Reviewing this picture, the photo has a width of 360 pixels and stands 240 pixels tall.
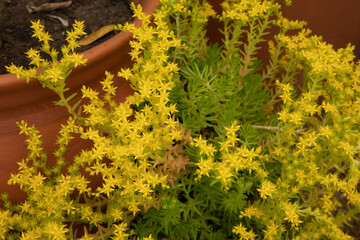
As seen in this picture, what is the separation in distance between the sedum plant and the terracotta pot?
33 mm

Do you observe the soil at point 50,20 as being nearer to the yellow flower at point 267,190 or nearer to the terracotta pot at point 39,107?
the terracotta pot at point 39,107

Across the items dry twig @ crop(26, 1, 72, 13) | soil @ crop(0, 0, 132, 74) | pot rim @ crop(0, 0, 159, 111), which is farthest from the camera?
dry twig @ crop(26, 1, 72, 13)

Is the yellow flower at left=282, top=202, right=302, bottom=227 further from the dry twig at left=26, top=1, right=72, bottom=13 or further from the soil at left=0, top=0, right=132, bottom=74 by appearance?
the dry twig at left=26, top=1, right=72, bottom=13

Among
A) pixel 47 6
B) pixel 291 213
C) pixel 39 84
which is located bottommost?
pixel 291 213

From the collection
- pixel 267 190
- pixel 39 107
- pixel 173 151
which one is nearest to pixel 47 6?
pixel 39 107

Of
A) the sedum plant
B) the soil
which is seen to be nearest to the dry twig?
the soil

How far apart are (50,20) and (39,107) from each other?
0.45 metres

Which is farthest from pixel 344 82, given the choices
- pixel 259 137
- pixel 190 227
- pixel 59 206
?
pixel 59 206

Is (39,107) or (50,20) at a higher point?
(50,20)

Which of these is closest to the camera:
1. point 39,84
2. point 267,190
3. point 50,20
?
point 39,84

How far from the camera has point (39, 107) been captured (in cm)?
98

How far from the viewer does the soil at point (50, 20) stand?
118 cm

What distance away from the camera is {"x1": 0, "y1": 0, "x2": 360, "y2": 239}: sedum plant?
3.03 ft

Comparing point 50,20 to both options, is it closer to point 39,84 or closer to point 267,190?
point 39,84
